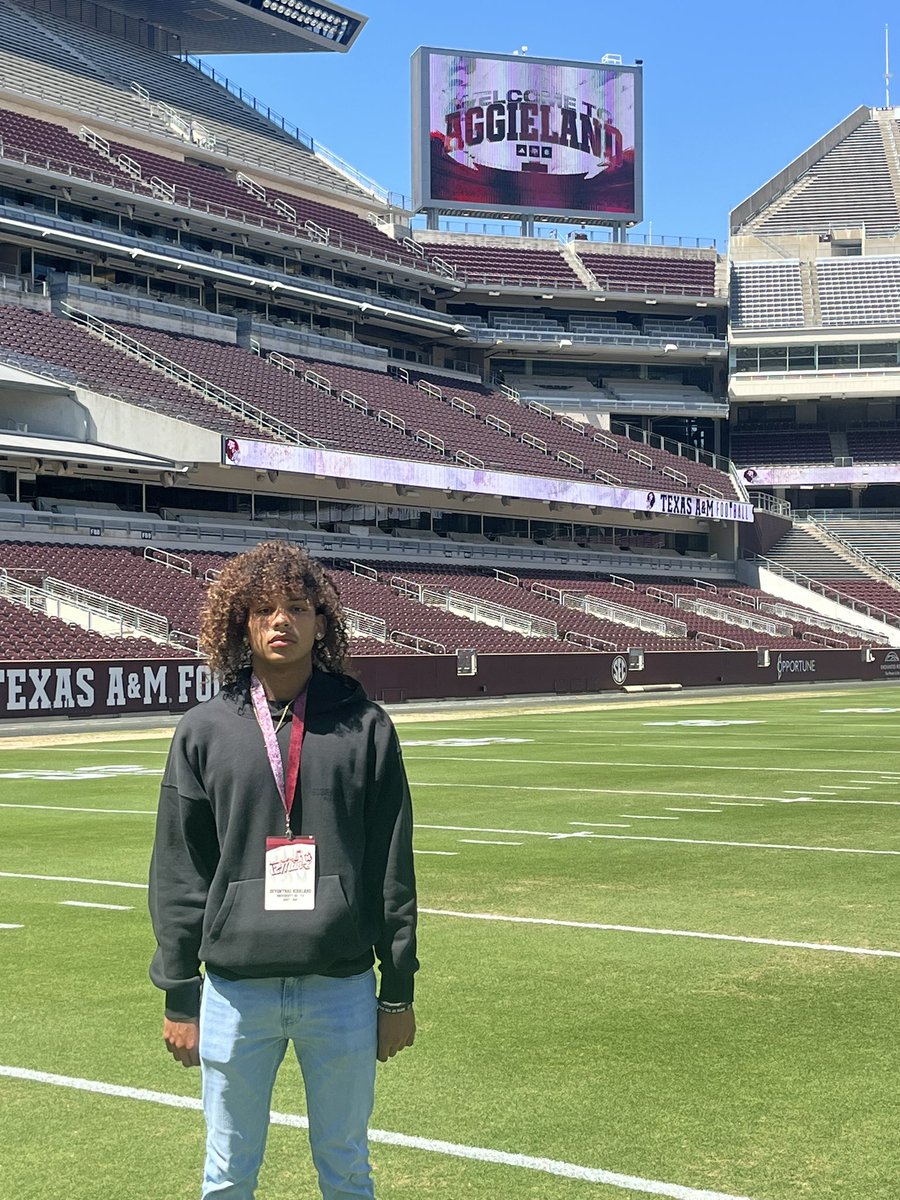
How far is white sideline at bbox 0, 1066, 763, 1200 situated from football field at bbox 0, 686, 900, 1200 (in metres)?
0.01

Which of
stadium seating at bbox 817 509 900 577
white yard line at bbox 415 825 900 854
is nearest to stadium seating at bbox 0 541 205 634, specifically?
white yard line at bbox 415 825 900 854

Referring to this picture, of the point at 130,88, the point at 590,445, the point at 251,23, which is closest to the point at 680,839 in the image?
the point at 590,445

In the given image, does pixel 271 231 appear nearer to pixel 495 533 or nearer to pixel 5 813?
pixel 495 533

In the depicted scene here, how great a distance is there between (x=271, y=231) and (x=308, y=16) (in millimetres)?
17891

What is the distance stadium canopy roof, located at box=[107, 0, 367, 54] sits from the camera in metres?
71.2

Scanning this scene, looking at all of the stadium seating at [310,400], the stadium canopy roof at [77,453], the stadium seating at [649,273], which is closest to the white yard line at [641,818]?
the stadium canopy roof at [77,453]

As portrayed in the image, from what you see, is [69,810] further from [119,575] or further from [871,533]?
[871,533]

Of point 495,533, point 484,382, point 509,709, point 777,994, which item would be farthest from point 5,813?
point 484,382

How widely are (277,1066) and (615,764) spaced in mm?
17700

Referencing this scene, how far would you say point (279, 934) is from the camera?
154 inches

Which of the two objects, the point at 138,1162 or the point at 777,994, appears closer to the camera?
the point at 138,1162

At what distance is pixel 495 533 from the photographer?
62.2m

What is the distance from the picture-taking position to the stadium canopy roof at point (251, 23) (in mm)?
71250

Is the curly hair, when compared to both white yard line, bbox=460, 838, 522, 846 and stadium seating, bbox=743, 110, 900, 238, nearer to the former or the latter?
white yard line, bbox=460, 838, 522, 846
